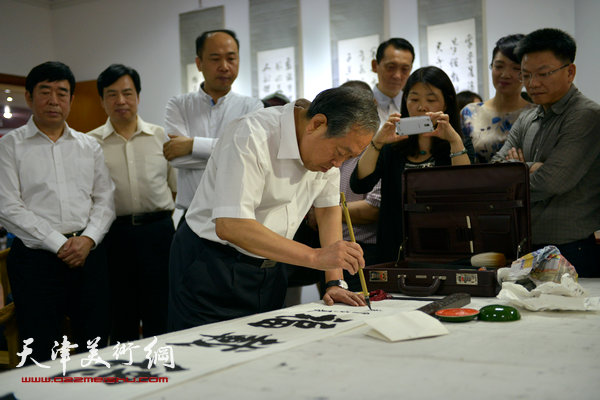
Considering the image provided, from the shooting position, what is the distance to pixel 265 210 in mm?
1825

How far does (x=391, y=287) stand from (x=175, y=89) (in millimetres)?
4271

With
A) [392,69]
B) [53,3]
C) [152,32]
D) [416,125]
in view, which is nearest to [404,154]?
[416,125]

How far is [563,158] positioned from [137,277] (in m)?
2.26

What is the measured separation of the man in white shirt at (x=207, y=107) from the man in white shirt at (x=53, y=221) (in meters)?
0.44

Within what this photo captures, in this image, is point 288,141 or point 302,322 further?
point 288,141

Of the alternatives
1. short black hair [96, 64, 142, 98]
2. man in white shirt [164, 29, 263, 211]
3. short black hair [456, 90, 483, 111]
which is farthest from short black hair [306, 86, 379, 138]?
short black hair [456, 90, 483, 111]

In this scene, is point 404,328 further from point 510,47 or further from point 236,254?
point 510,47

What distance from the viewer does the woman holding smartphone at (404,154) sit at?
2490mm

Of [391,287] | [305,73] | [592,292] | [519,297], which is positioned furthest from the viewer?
[305,73]

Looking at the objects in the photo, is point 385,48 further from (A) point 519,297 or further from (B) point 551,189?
(A) point 519,297

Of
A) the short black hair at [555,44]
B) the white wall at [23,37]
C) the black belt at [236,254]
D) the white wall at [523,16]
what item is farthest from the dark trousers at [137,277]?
the white wall at [23,37]

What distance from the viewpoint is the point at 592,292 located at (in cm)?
180

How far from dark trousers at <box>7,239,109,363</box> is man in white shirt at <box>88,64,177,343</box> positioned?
0.87 feet

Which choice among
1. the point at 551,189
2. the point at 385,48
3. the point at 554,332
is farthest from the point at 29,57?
the point at 554,332
